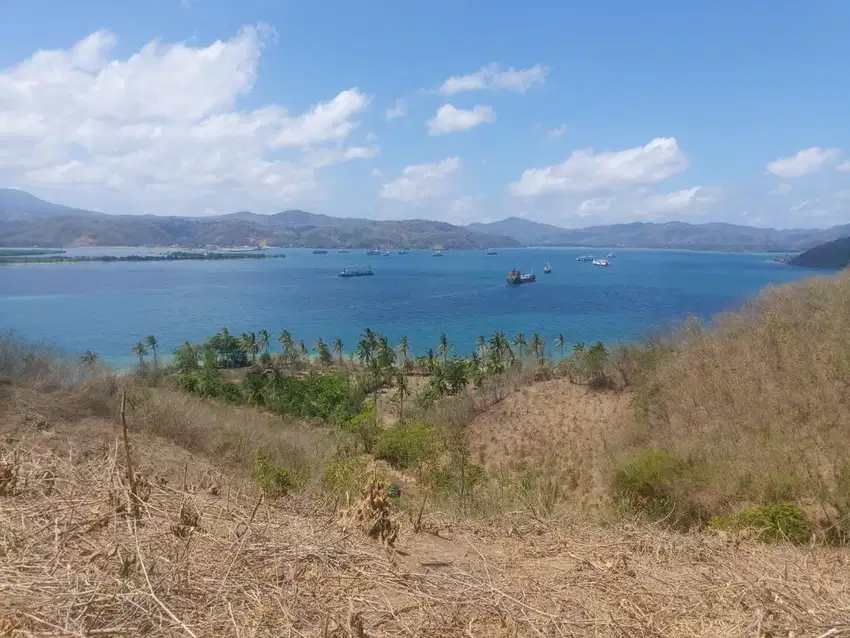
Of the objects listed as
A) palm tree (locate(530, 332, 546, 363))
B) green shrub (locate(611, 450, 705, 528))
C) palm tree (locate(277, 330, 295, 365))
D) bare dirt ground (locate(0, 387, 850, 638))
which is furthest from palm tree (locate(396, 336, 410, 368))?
bare dirt ground (locate(0, 387, 850, 638))

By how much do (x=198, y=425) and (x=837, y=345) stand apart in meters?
20.2

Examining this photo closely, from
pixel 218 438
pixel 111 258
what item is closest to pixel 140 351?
pixel 218 438

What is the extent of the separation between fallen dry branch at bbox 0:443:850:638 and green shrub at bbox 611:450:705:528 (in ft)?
23.0

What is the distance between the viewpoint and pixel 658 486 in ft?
42.0

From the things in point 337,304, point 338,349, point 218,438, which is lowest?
point 338,349

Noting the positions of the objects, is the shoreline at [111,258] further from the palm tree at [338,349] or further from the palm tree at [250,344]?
the palm tree at [338,349]

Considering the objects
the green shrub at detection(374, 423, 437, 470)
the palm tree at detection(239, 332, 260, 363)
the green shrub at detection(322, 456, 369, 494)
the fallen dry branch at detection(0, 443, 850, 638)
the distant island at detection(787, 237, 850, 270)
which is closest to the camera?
the fallen dry branch at detection(0, 443, 850, 638)

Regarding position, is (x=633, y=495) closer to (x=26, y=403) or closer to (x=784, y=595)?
(x=784, y=595)

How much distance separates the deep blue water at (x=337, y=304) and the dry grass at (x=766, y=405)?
71.9 ft

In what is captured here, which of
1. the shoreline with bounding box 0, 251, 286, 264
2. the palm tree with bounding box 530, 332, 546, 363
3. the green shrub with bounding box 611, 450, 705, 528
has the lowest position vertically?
the palm tree with bounding box 530, 332, 546, 363

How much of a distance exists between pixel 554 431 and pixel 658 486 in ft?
39.6

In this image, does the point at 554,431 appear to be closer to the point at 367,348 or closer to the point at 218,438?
the point at 218,438

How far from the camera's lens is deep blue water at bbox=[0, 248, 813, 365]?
60.9 meters

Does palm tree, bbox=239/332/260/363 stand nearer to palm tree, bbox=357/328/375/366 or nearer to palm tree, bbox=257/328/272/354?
palm tree, bbox=257/328/272/354
